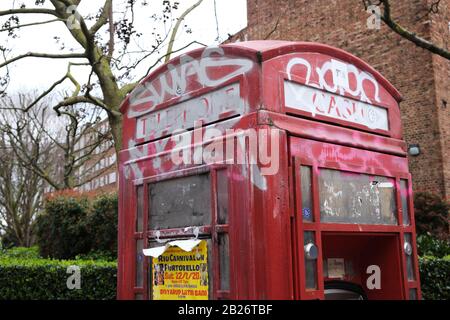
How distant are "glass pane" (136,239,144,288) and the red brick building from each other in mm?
9722

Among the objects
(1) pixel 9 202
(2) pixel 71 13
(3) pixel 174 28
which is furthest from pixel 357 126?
(1) pixel 9 202

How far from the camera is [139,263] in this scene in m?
3.95

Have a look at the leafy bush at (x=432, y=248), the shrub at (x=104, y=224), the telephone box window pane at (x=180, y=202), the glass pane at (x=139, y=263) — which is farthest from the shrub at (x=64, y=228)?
the telephone box window pane at (x=180, y=202)

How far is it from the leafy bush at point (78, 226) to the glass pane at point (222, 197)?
9920 millimetres

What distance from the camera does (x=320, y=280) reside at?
132 inches

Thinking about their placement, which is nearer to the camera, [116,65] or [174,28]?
[116,65]

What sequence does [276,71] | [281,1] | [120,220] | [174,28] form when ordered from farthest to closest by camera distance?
1. [281,1]
2. [174,28]
3. [120,220]
4. [276,71]

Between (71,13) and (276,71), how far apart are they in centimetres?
858

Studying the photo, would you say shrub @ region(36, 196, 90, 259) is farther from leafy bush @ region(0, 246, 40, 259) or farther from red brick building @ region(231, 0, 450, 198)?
red brick building @ region(231, 0, 450, 198)

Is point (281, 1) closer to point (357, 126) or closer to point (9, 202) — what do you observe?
point (357, 126)

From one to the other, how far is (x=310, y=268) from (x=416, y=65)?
12604 millimetres

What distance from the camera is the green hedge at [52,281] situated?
28.6 ft

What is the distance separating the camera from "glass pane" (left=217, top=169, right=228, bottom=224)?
133 inches

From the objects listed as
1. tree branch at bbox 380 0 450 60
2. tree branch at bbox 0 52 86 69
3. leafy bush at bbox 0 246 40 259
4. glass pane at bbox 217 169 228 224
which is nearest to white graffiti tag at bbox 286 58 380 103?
glass pane at bbox 217 169 228 224
